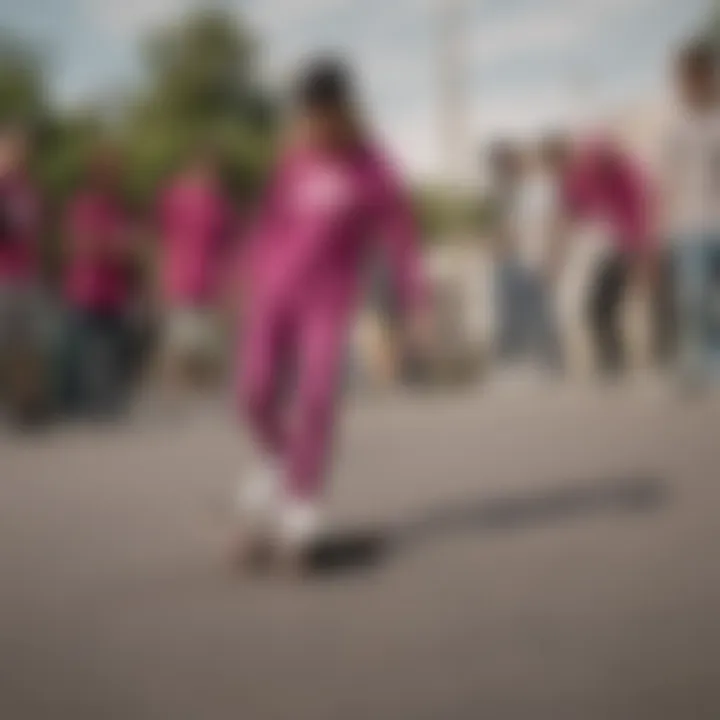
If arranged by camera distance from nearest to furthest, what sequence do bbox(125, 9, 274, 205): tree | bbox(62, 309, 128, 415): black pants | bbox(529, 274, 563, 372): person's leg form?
1. bbox(125, 9, 274, 205): tree
2. bbox(62, 309, 128, 415): black pants
3. bbox(529, 274, 563, 372): person's leg

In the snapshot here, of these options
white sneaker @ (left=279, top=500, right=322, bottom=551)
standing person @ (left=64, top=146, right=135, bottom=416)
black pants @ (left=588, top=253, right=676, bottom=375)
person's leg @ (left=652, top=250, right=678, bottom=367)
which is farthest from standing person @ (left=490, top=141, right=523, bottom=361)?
standing person @ (left=64, top=146, right=135, bottom=416)

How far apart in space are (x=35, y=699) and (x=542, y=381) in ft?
2.37

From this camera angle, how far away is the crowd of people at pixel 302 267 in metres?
1.20

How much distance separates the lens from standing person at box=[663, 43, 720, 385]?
1338mm

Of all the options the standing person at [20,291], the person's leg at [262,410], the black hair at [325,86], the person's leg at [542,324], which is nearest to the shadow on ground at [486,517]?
the person's leg at [262,410]

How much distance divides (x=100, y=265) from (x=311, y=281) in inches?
10.1

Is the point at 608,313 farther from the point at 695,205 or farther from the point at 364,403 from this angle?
the point at 364,403

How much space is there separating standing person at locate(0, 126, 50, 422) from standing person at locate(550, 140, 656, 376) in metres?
0.64

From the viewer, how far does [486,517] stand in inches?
57.9

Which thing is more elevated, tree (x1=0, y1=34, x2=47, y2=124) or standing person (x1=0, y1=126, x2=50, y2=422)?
tree (x1=0, y1=34, x2=47, y2=124)

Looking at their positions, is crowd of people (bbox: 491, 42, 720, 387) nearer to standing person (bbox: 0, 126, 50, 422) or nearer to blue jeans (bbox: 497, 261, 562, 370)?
blue jeans (bbox: 497, 261, 562, 370)

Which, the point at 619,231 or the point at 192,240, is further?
the point at 619,231

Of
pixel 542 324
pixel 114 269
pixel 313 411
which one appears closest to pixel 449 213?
pixel 542 324

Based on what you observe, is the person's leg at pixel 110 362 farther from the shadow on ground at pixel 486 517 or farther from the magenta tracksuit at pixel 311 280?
the shadow on ground at pixel 486 517
